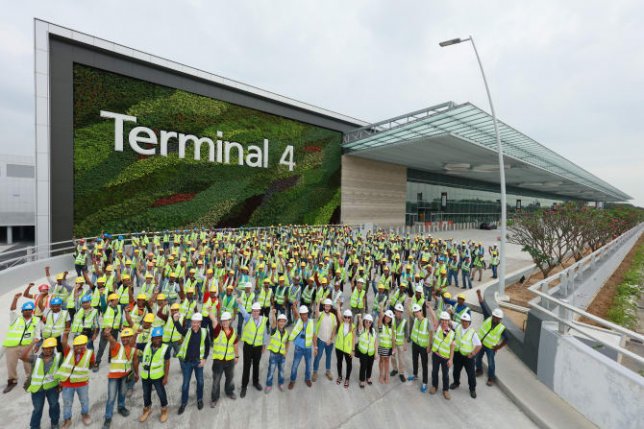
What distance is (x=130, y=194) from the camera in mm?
20688

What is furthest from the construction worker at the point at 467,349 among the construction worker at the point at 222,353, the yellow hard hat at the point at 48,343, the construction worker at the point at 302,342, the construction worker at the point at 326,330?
the yellow hard hat at the point at 48,343

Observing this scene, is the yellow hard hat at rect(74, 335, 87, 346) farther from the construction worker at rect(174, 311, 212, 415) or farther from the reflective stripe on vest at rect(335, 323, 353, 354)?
the reflective stripe on vest at rect(335, 323, 353, 354)

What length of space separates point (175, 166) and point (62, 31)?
9.96 m

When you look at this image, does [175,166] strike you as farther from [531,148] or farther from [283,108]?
[531,148]

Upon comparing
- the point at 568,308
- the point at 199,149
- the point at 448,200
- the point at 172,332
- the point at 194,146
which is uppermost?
the point at 194,146

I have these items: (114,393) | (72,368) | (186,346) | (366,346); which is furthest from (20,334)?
(366,346)

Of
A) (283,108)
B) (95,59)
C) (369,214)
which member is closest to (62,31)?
(95,59)

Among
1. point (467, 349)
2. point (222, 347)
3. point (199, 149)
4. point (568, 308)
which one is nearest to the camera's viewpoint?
point (222, 347)

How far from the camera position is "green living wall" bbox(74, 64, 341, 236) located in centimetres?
1902

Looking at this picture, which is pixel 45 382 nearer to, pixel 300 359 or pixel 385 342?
pixel 300 359

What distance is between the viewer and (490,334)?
20.2ft

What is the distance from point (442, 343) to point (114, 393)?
5930mm

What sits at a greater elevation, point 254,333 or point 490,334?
point 254,333

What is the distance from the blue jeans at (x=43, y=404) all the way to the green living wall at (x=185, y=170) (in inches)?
708
